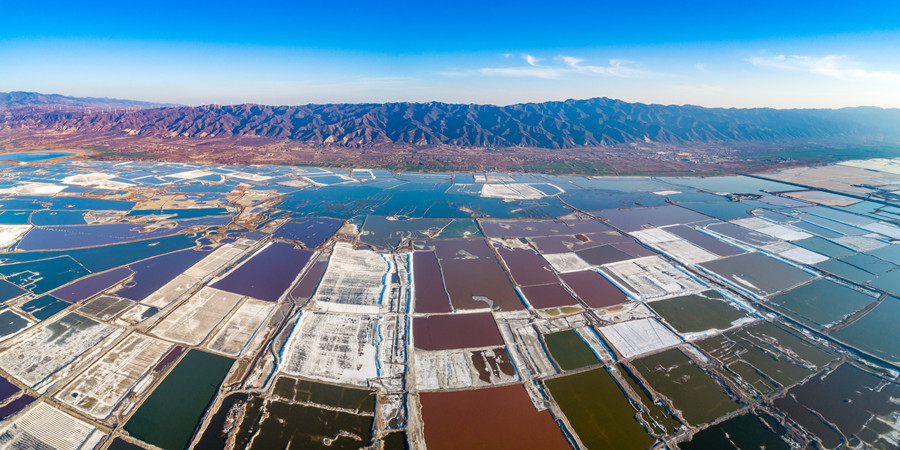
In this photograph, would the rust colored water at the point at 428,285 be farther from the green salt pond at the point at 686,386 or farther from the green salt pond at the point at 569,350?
the green salt pond at the point at 686,386

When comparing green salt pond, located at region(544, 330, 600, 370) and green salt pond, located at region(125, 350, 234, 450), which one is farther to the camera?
green salt pond, located at region(544, 330, 600, 370)

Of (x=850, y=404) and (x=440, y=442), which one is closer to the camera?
(x=440, y=442)

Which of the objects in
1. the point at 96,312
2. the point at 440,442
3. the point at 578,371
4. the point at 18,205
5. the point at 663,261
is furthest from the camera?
the point at 18,205

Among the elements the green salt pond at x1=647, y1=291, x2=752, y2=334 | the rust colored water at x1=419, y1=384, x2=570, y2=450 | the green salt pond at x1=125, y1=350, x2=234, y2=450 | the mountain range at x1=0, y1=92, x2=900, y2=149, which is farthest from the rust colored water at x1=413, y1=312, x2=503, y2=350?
the mountain range at x1=0, y1=92, x2=900, y2=149

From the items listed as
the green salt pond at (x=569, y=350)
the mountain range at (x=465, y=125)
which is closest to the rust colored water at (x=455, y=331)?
the green salt pond at (x=569, y=350)

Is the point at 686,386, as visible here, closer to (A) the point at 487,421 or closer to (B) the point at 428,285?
(A) the point at 487,421

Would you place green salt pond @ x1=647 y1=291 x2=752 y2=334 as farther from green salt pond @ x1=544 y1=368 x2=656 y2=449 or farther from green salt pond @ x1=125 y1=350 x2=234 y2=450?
green salt pond @ x1=125 y1=350 x2=234 y2=450

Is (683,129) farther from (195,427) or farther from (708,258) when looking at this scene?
(195,427)

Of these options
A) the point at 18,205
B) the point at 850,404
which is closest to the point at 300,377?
the point at 850,404
